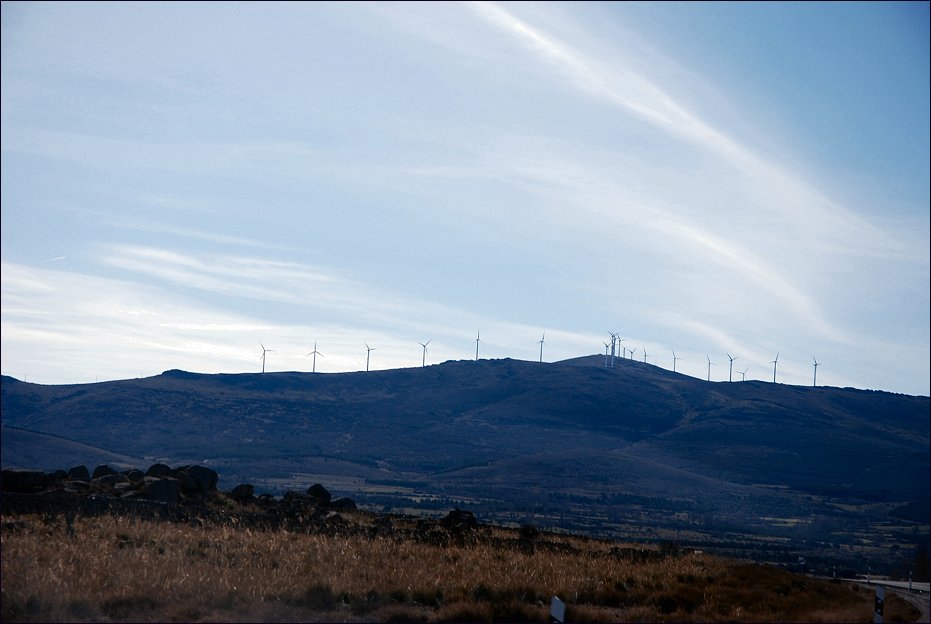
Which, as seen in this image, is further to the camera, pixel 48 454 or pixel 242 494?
pixel 48 454

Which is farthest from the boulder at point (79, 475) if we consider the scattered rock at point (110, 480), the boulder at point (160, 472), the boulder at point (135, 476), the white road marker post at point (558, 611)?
the white road marker post at point (558, 611)

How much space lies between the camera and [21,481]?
3228 centimetres

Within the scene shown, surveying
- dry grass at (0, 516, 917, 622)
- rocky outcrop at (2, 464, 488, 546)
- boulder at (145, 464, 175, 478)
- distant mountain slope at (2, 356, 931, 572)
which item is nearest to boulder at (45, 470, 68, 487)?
rocky outcrop at (2, 464, 488, 546)

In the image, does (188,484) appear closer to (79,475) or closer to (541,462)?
(79,475)

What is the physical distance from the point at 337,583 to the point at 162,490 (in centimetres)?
1443

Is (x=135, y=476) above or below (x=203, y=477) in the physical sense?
below

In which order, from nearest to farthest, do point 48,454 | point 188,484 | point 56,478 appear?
point 56,478 → point 188,484 → point 48,454

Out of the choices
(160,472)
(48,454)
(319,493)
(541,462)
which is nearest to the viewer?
(160,472)

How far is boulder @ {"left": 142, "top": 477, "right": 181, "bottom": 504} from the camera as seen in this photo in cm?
3139

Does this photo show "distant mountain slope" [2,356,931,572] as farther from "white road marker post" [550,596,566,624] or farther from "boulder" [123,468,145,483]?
"white road marker post" [550,596,566,624]

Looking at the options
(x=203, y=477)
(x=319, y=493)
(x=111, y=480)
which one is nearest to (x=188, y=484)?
(x=203, y=477)

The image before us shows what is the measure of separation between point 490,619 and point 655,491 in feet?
435

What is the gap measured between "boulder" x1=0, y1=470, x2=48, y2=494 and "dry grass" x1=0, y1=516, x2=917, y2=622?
25.7ft

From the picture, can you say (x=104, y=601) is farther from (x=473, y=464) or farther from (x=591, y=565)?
(x=473, y=464)
